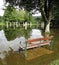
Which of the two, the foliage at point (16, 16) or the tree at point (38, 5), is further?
the foliage at point (16, 16)

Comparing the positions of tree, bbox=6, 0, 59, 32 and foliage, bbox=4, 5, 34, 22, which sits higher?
tree, bbox=6, 0, 59, 32

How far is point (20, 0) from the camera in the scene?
2433 centimetres

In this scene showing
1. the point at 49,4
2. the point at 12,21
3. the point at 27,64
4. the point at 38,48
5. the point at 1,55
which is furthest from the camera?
the point at 12,21

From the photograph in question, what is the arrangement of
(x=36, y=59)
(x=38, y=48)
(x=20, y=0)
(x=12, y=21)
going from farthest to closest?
1. (x=12, y=21)
2. (x=20, y=0)
3. (x=38, y=48)
4. (x=36, y=59)

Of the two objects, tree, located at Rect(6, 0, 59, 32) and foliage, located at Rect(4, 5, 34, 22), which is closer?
tree, located at Rect(6, 0, 59, 32)

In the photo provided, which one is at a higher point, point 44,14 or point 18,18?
point 44,14

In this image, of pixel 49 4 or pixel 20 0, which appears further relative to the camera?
pixel 49 4

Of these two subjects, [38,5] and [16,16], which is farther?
[16,16]

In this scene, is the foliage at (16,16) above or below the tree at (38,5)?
below

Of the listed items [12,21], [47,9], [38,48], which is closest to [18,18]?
[12,21]

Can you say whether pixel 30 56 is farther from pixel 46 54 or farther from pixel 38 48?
pixel 38 48

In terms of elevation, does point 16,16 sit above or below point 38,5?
below

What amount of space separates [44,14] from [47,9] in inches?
90.9

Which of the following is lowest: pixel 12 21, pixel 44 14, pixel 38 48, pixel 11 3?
pixel 12 21
